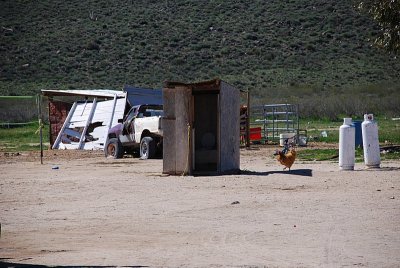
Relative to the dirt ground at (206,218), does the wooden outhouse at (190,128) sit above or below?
above

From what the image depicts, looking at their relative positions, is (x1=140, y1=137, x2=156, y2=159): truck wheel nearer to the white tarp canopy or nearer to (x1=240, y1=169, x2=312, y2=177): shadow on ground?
the white tarp canopy

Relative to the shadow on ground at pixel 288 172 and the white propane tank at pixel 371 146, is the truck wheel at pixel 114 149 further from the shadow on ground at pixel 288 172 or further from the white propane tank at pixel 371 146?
the white propane tank at pixel 371 146

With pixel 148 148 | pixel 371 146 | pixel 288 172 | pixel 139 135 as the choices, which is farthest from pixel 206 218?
pixel 139 135

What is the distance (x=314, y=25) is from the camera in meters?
75.7

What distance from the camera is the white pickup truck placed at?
30891 mm

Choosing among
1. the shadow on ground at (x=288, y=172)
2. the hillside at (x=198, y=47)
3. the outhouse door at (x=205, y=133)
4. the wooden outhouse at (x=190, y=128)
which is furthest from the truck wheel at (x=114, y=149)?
the hillside at (x=198, y=47)

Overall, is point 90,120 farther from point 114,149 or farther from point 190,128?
point 190,128

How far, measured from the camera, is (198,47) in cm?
7294

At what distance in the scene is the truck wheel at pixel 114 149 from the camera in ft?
107

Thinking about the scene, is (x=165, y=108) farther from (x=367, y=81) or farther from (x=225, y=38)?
(x=225, y=38)

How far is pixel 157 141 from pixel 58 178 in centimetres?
870

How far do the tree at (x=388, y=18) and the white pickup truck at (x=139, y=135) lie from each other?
24.1 feet

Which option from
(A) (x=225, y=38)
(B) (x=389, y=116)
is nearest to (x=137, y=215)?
(B) (x=389, y=116)

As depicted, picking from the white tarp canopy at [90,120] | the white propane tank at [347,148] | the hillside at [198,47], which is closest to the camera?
the white propane tank at [347,148]
